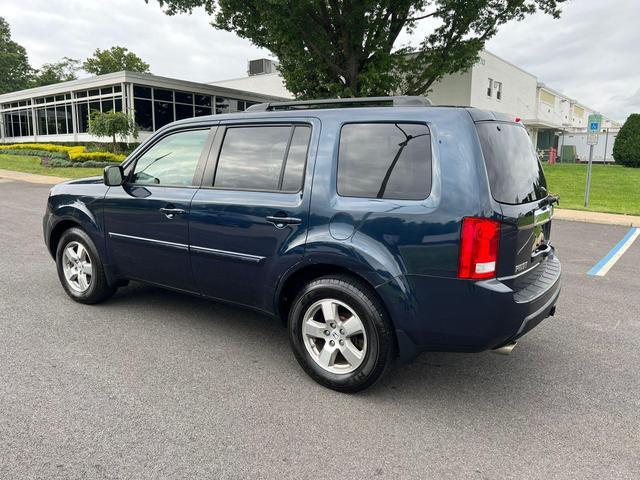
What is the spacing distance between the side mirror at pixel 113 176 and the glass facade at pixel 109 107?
24238 millimetres

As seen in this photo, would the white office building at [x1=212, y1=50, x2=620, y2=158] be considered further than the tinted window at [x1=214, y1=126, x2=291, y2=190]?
Yes

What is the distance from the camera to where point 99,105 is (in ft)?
94.3

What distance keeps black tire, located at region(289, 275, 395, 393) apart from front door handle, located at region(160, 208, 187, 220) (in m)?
1.22

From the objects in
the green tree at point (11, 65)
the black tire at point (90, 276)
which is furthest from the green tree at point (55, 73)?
the black tire at point (90, 276)

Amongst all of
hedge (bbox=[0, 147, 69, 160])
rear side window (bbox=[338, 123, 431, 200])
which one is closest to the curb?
rear side window (bbox=[338, 123, 431, 200])

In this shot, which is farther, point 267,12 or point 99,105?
point 99,105

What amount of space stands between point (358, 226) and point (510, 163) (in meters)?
1.04

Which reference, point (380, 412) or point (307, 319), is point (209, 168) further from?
point (380, 412)

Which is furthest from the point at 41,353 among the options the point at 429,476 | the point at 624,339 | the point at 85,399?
the point at 624,339

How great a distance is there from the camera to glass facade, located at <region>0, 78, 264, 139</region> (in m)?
27.3

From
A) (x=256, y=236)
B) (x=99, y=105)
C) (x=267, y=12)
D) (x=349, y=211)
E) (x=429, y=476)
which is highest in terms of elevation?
(x=267, y=12)

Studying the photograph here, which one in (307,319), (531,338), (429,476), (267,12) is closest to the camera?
(429,476)

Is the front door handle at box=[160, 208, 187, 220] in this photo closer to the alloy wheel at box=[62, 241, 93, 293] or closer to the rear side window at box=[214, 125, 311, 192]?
the rear side window at box=[214, 125, 311, 192]

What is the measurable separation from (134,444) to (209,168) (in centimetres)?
207
